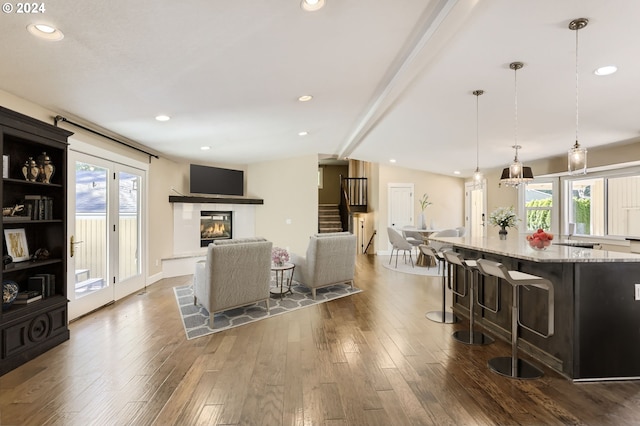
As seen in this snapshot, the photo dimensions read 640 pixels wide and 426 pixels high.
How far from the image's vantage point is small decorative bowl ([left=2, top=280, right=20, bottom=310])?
2746mm

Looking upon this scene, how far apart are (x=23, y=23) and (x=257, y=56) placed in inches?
58.4

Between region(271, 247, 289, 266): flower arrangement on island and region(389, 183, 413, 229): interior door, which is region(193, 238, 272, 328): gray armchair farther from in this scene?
region(389, 183, 413, 229): interior door

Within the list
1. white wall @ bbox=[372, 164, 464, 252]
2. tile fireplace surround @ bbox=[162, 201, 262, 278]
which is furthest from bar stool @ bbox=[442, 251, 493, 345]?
white wall @ bbox=[372, 164, 464, 252]

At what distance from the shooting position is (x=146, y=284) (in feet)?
18.4

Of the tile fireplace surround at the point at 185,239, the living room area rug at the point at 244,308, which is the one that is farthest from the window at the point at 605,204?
the tile fireplace surround at the point at 185,239

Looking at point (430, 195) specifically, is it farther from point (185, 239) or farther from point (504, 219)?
point (185, 239)

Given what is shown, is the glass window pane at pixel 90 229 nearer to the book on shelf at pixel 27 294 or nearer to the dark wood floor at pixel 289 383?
the dark wood floor at pixel 289 383

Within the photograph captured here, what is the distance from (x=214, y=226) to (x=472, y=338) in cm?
576

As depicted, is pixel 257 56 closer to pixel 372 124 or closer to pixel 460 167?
pixel 372 124

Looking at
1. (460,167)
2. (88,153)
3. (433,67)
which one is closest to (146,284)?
(88,153)

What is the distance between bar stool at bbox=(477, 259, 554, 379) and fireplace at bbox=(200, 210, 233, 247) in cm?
586

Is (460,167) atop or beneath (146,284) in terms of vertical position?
atop

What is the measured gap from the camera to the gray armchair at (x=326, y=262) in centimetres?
487

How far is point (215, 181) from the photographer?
716 centimetres
